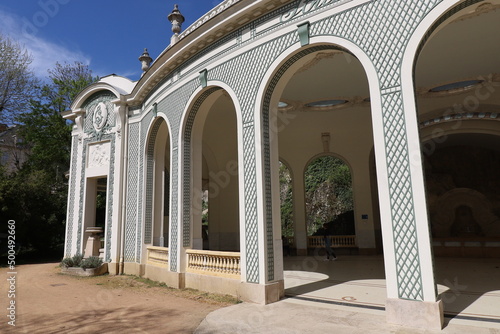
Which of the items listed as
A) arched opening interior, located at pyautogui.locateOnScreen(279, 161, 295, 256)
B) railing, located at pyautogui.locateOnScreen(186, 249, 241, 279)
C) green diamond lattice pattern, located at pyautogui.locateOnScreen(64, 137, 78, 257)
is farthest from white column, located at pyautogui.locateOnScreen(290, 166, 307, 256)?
green diamond lattice pattern, located at pyautogui.locateOnScreen(64, 137, 78, 257)

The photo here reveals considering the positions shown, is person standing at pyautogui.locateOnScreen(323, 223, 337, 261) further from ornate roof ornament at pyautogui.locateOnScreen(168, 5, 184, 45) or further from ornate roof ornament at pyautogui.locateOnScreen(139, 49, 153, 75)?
ornate roof ornament at pyautogui.locateOnScreen(139, 49, 153, 75)

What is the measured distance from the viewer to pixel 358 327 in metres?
4.69

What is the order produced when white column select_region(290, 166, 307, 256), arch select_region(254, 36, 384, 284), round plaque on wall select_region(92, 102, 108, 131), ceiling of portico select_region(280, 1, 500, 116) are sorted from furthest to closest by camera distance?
white column select_region(290, 166, 307, 256), round plaque on wall select_region(92, 102, 108, 131), ceiling of portico select_region(280, 1, 500, 116), arch select_region(254, 36, 384, 284)

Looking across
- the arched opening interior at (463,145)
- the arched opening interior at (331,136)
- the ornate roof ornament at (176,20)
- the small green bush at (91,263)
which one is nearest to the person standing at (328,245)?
the arched opening interior at (331,136)

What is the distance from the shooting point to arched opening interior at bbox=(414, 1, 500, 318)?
708 cm

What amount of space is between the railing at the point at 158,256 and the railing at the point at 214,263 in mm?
1264

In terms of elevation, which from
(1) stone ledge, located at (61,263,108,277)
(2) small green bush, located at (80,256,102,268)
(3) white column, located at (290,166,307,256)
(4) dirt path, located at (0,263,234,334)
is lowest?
(4) dirt path, located at (0,263,234,334)

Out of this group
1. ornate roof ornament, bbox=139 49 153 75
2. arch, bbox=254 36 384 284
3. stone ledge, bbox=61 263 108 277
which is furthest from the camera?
ornate roof ornament, bbox=139 49 153 75

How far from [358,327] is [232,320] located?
6.41 feet

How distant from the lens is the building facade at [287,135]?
16.7 ft

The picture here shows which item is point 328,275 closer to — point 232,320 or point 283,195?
point 232,320

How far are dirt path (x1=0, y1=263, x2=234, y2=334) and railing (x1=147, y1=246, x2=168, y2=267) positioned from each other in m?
0.71

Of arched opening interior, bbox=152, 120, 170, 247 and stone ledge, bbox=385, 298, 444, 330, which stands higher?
arched opening interior, bbox=152, 120, 170, 247

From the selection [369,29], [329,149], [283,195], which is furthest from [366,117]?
[283,195]
